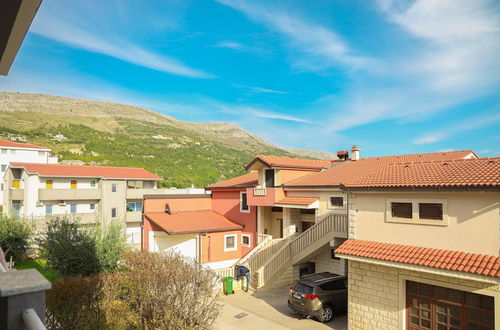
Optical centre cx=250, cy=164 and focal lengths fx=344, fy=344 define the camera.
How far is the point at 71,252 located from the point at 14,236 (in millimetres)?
11726

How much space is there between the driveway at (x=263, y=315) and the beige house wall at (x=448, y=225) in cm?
450

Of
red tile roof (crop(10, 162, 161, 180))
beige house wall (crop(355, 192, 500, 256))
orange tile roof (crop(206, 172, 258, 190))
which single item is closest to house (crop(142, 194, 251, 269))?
orange tile roof (crop(206, 172, 258, 190))

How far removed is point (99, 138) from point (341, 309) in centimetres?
8466

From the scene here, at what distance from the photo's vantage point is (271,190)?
79.8 feet

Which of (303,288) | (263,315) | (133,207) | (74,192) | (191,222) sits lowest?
(263,315)

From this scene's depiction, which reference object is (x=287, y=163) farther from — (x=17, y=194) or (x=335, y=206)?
(x=17, y=194)

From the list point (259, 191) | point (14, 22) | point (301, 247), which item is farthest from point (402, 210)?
point (259, 191)

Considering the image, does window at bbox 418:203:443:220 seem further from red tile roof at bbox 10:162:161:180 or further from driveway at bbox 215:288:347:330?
red tile roof at bbox 10:162:161:180

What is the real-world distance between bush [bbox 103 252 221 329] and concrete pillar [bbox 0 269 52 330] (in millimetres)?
8946

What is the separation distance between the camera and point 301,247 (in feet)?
67.8

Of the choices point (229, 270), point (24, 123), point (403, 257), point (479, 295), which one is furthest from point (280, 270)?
point (24, 123)

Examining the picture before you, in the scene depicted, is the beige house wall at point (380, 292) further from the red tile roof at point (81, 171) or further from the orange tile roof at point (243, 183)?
the red tile roof at point (81, 171)

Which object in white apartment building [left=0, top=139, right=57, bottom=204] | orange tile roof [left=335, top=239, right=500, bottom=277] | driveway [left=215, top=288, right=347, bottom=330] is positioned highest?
white apartment building [left=0, top=139, right=57, bottom=204]

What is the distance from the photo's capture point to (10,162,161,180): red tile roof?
129ft
